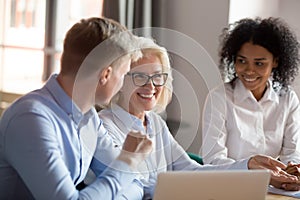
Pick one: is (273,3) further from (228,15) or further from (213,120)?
(213,120)

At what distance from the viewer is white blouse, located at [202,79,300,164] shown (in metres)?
2.50

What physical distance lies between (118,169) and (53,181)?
0.20m

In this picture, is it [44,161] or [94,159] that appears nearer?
[44,161]

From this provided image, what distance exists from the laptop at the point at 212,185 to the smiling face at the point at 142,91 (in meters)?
0.47

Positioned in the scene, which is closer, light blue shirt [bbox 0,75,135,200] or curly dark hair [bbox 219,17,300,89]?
light blue shirt [bbox 0,75,135,200]

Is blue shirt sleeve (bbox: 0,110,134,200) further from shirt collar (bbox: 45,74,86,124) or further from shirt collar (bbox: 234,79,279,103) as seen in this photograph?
shirt collar (bbox: 234,79,279,103)

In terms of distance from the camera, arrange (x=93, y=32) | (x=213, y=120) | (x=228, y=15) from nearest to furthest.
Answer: (x=93, y=32) < (x=213, y=120) < (x=228, y=15)

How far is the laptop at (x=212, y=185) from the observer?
1.45 metres

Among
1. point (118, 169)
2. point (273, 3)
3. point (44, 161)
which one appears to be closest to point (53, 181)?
point (44, 161)

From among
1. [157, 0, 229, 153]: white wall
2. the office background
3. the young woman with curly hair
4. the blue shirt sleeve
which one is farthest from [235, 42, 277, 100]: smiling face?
the blue shirt sleeve

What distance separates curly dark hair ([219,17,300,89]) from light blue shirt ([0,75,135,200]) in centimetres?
121

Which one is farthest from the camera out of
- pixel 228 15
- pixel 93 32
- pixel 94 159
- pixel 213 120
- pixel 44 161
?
pixel 228 15

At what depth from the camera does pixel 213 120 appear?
2.52m

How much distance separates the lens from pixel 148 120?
6.50ft
